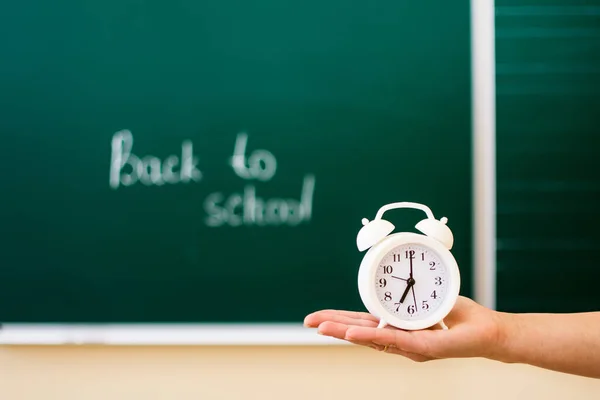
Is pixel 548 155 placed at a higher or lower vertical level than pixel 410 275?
higher

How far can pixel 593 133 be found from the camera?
1.40m

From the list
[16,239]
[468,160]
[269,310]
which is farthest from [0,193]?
[468,160]

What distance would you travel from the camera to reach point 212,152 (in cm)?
142

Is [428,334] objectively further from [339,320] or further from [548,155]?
[548,155]

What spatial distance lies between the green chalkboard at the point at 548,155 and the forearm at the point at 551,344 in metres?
0.39

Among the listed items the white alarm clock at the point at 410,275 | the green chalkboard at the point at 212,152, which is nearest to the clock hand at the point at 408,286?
the white alarm clock at the point at 410,275

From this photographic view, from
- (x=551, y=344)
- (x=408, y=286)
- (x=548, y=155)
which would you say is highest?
(x=548, y=155)

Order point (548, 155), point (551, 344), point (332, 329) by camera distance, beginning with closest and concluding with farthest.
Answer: point (332, 329) → point (551, 344) → point (548, 155)

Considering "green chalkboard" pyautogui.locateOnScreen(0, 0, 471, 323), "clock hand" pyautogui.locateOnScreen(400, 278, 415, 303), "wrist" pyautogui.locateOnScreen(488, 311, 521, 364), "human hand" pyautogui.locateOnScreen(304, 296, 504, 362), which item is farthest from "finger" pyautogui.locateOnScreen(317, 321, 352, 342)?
"green chalkboard" pyautogui.locateOnScreen(0, 0, 471, 323)

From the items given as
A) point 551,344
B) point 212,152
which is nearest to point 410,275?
point 551,344

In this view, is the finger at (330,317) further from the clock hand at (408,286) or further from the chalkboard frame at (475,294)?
the chalkboard frame at (475,294)

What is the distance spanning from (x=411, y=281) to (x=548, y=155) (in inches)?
28.2

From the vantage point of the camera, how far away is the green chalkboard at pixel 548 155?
1397 millimetres

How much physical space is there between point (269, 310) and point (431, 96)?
71cm
